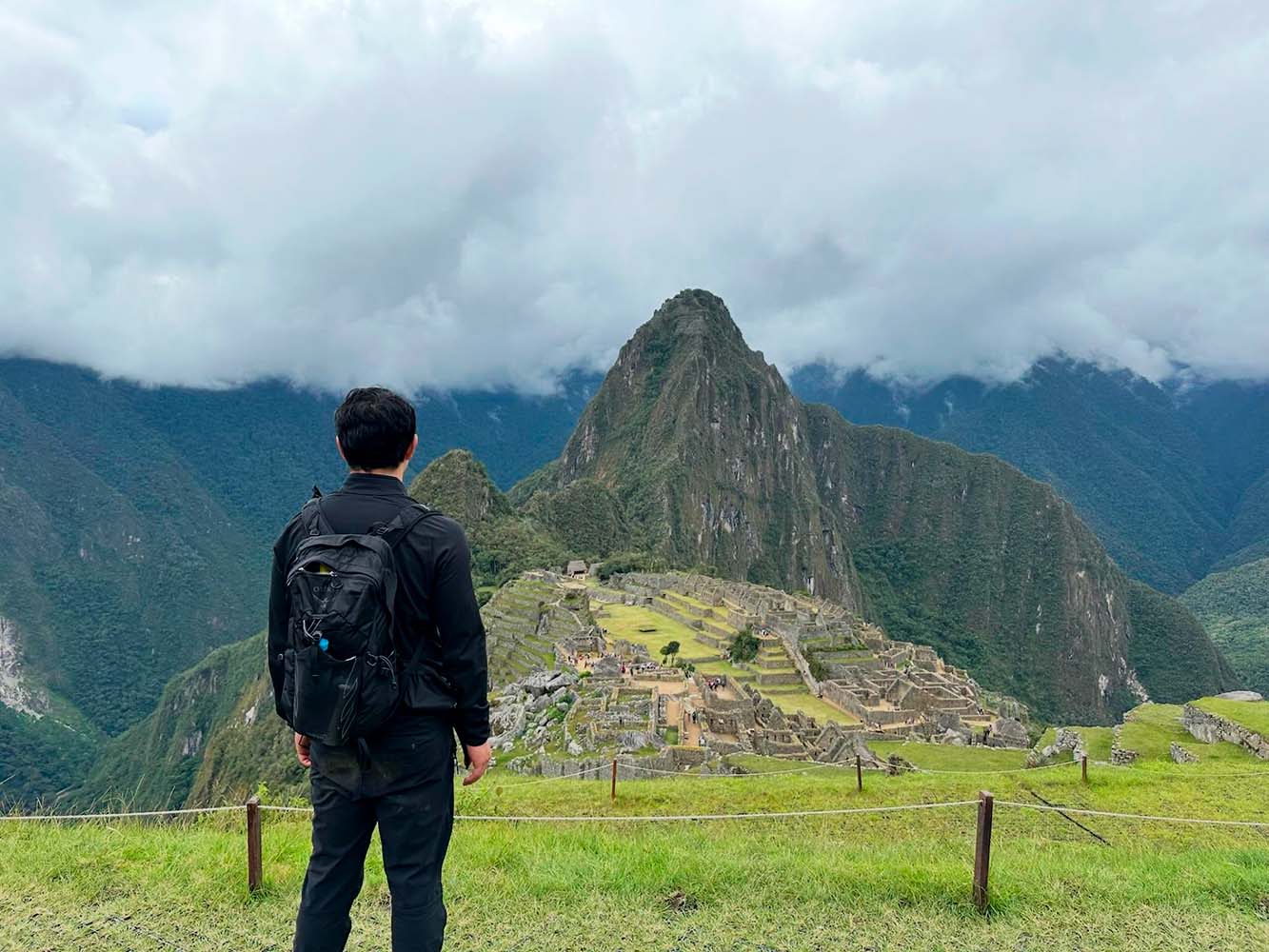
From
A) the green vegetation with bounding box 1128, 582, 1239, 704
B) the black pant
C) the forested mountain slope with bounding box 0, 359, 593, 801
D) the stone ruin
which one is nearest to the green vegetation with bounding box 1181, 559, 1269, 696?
the green vegetation with bounding box 1128, 582, 1239, 704

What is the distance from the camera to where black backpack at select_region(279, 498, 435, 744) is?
237 cm

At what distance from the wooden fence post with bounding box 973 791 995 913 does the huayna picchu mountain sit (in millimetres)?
90973

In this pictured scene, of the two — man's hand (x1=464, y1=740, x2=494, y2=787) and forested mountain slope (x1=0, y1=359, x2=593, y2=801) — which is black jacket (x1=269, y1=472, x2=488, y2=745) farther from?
forested mountain slope (x1=0, y1=359, x2=593, y2=801)

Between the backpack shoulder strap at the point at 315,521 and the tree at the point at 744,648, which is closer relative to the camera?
the backpack shoulder strap at the point at 315,521

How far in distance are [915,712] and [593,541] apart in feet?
232

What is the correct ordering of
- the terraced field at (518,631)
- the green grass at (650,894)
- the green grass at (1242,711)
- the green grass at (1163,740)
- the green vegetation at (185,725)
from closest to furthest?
the green grass at (650,894), the green grass at (1163,740), the green grass at (1242,711), the terraced field at (518,631), the green vegetation at (185,725)

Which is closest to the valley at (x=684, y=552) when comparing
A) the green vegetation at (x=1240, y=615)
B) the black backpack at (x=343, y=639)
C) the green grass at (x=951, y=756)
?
the green vegetation at (x=1240, y=615)

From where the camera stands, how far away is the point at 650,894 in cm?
405

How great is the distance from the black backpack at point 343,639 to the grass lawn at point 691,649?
24.6 meters

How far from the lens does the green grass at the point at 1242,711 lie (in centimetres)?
1448

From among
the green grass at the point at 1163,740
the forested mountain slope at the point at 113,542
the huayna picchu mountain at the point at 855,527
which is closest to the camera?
the green grass at the point at 1163,740

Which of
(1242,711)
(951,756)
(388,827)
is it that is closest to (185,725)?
(951,756)

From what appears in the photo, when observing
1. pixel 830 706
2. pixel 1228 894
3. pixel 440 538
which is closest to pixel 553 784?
pixel 1228 894

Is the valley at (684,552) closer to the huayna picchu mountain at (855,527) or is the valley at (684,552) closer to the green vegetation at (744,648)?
the huayna picchu mountain at (855,527)
